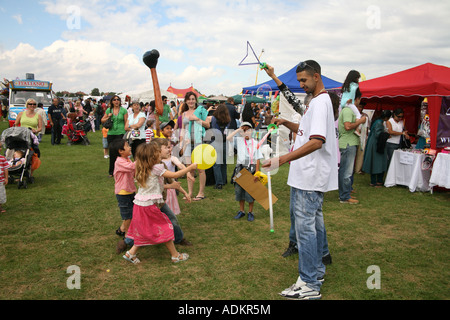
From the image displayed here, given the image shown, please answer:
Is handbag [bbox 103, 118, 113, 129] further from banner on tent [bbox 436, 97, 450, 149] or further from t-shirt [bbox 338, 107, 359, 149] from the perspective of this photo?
banner on tent [bbox 436, 97, 450, 149]

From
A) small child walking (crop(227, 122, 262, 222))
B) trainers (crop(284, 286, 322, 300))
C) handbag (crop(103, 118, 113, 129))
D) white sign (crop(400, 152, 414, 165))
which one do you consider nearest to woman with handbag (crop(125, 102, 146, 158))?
handbag (crop(103, 118, 113, 129))

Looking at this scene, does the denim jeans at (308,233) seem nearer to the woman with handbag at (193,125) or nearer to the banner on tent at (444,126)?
the woman with handbag at (193,125)

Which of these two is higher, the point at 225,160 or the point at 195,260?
the point at 225,160

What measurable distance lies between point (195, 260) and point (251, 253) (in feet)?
2.35

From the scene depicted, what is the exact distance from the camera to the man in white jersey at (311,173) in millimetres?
2830

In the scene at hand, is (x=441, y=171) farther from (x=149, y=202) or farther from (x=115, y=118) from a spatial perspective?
(x=115, y=118)

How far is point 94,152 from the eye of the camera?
12.7 meters

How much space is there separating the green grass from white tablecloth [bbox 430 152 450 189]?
15.3 inches

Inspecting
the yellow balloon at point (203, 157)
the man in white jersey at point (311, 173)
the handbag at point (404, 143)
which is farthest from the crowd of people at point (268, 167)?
the handbag at point (404, 143)

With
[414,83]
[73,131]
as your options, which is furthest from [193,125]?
[73,131]

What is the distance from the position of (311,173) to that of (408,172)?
6.20 metres
